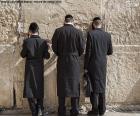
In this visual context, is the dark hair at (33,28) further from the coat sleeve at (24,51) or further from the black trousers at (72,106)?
the black trousers at (72,106)

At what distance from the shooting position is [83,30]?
8367 mm

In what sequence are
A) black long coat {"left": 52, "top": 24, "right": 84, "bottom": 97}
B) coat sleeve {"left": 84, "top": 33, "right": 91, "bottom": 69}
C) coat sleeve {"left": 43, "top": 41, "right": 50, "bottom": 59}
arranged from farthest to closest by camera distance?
coat sleeve {"left": 43, "top": 41, "right": 50, "bottom": 59}
coat sleeve {"left": 84, "top": 33, "right": 91, "bottom": 69}
black long coat {"left": 52, "top": 24, "right": 84, "bottom": 97}

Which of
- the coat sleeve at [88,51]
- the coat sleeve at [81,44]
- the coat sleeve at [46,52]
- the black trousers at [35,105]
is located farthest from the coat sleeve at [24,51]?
the coat sleeve at [88,51]

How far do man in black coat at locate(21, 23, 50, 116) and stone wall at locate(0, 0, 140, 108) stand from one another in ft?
1.42

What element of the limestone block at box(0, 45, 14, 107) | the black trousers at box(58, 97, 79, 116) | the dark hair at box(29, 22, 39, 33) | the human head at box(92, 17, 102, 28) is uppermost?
the human head at box(92, 17, 102, 28)

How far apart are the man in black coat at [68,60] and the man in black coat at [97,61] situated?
18 cm

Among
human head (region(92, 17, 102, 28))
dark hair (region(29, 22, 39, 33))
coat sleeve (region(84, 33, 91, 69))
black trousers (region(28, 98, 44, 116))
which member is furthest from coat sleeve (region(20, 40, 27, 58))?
human head (region(92, 17, 102, 28))

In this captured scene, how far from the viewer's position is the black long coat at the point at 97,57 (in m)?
7.87

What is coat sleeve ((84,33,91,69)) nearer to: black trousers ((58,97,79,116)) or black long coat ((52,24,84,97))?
black long coat ((52,24,84,97))

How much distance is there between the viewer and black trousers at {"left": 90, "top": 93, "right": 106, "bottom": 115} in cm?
790

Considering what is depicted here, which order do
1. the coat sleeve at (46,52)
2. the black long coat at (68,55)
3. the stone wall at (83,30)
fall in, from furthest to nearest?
the stone wall at (83,30), the coat sleeve at (46,52), the black long coat at (68,55)

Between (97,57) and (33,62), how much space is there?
45.5 inches

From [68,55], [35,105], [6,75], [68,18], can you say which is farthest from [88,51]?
[6,75]

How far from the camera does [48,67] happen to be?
27.5 feet
